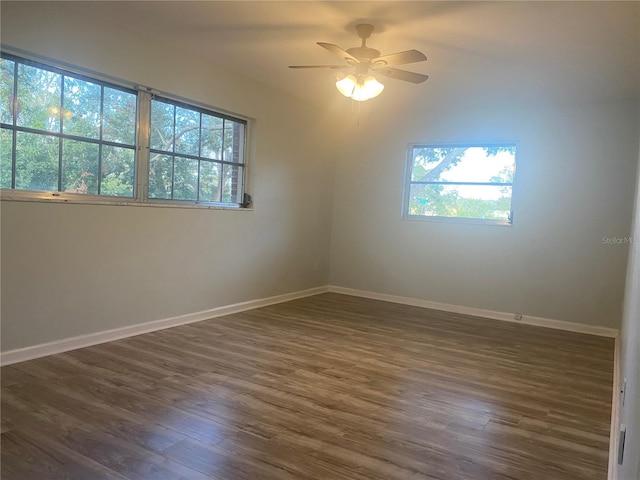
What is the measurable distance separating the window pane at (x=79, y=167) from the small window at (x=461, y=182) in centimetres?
362

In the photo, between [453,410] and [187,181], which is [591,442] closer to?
[453,410]

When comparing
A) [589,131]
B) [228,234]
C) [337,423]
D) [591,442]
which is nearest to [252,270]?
[228,234]

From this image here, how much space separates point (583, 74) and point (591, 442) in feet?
9.82

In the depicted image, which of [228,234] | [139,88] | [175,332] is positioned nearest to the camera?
[139,88]

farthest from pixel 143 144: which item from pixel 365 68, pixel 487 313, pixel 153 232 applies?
pixel 487 313

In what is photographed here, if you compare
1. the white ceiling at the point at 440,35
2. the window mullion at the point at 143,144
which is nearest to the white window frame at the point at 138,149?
the window mullion at the point at 143,144

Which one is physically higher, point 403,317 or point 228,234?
point 228,234

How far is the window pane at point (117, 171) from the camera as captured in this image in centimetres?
349

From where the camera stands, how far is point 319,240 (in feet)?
19.8

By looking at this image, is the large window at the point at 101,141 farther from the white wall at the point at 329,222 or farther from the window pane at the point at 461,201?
the window pane at the point at 461,201

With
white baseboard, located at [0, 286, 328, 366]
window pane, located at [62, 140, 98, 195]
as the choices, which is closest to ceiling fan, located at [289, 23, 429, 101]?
window pane, located at [62, 140, 98, 195]

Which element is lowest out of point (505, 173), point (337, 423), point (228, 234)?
point (337, 423)

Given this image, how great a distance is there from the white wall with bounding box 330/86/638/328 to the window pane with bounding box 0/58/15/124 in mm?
3446

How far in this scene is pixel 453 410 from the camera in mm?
2588
